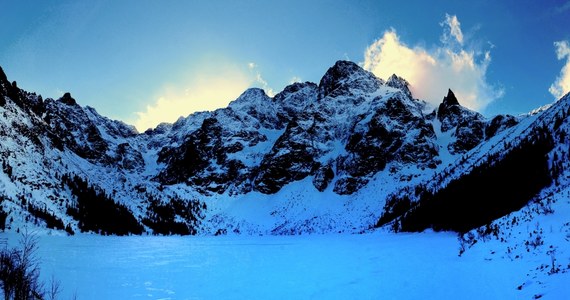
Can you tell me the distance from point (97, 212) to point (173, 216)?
41.8 m

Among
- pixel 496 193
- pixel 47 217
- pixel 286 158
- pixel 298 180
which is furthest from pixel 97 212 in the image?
pixel 496 193

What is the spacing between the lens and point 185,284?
888 inches

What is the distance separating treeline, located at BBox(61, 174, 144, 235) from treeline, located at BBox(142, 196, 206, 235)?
29.9ft

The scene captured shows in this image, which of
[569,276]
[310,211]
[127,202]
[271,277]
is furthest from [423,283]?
[127,202]

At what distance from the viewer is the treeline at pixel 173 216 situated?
134 meters

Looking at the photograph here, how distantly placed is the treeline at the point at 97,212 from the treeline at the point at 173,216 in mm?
9119

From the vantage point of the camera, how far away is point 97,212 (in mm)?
112500

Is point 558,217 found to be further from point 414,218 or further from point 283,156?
point 283,156

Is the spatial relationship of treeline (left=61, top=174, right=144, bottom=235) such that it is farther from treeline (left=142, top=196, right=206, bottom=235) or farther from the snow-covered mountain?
treeline (left=142, top=196, right=206, bottom=235)

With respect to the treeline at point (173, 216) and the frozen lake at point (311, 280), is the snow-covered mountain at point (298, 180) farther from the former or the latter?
the frozen lake at point (311, 280)

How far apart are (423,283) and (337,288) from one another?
4.27 m

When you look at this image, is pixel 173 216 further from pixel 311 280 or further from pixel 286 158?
pixel 311 280

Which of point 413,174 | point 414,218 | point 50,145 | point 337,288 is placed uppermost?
point 50,145

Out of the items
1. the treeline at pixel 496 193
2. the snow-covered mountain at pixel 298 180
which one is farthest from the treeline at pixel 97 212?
the treeline at pixel 496 193
